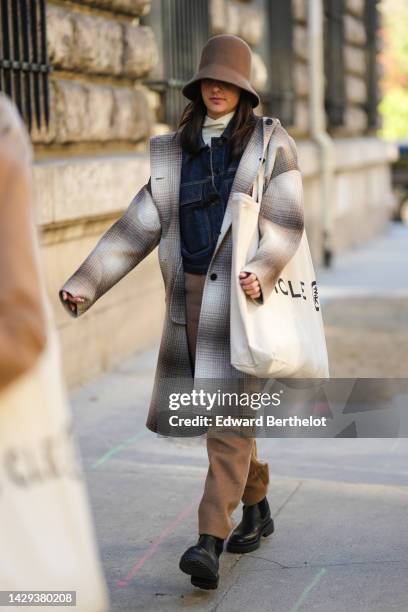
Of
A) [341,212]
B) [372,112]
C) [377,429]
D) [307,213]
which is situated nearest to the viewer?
[377,429]

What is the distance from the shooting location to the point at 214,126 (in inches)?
165

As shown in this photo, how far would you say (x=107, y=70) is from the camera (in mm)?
8000

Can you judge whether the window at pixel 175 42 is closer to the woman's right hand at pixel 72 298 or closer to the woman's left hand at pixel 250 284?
the woman's right hand at pixel 72 298

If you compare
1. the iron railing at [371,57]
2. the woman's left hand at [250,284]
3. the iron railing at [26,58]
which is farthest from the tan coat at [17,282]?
the iron railing at [371,57]

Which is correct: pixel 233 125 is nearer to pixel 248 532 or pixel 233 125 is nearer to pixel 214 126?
pixel 214 126

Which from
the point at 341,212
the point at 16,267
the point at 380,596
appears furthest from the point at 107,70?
the point at 341,212

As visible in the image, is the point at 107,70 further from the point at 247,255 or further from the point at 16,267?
the point at 16,267

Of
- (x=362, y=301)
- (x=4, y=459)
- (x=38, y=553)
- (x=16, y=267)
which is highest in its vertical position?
(x=16, y=267)

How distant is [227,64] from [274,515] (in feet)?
5.66

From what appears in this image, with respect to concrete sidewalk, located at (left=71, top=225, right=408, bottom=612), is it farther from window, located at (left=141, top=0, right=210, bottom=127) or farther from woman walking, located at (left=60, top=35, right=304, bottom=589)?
window, located at (left=141, top=0, right=210, bottom=127)

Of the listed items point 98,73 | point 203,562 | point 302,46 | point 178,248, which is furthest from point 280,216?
point 302,46

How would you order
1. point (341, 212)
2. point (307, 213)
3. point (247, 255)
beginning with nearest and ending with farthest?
1. point (247, 255)
2. point (307, 213)
3. point (341, 212)

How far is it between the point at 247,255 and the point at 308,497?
147 centimetres

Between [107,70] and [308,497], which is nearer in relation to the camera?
[308,497]
